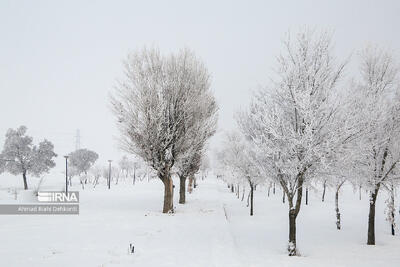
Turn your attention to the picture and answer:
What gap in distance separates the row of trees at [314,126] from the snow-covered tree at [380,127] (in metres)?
0.05

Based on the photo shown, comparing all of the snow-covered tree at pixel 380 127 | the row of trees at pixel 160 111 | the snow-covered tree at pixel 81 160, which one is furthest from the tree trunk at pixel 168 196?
the snow-covered tree at pixel 81 160

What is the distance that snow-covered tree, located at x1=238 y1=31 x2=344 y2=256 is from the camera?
9.23 m

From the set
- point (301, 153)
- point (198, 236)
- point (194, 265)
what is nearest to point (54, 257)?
point (194, 265)

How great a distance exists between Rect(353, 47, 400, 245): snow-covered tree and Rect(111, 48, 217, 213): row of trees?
372 inches

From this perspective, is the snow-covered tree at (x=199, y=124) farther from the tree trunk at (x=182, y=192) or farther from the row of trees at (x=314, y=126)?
the row of trees at (x=314, y=126)

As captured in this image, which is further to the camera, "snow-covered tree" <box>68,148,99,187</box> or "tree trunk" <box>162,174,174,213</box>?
"snow-covered tree" <box>68,148,99,187</box>

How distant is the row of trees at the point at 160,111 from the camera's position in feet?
53.0

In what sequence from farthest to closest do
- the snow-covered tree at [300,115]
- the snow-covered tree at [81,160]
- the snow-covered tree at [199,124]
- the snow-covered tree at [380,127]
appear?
the snow-covered tree at [81,160], the snow-covered tree at [199,124], the snow-covered tree at [380,127], the snow-covered tree at [300,115]

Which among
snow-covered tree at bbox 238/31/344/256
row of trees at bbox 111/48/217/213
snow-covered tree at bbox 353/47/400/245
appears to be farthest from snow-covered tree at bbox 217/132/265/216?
snow-covered tree at bbox 238/31/344/256

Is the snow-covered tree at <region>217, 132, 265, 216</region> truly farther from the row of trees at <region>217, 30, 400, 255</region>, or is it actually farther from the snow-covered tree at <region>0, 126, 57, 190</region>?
the snow-covered tree at <region>0, 126, 57, 190</region>

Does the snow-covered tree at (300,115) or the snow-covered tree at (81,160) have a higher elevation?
the snow-covered tree at (300,115)

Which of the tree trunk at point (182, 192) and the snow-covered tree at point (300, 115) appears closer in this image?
the snow-covered tree at point (300, 115)

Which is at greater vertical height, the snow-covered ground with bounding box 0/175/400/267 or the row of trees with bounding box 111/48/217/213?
the row of trees with bounding box 111/48/217/213

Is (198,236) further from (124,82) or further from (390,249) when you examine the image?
(124,82)
